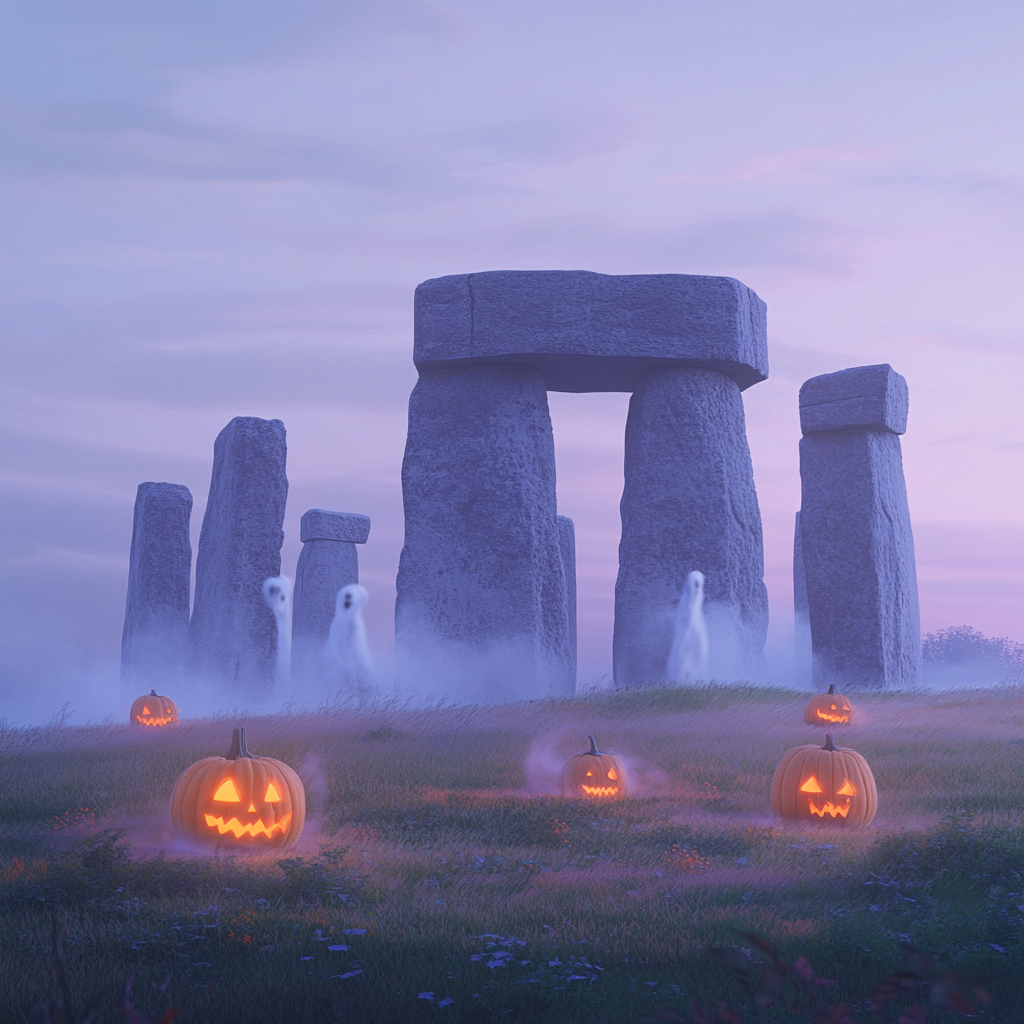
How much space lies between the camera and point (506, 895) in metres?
5.13

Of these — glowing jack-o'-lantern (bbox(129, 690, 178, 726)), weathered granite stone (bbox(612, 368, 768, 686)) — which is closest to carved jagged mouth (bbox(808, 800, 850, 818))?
glowing jack-o'-lantern (bbox(129, 690, 178, 726))

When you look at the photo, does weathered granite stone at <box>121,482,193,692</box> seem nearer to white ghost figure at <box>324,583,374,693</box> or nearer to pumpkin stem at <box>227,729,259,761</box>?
white ghost figure at <box>324,583,374,693</box>

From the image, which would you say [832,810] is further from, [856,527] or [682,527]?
[856,527]

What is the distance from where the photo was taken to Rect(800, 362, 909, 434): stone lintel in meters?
16.4

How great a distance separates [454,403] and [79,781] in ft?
25.5

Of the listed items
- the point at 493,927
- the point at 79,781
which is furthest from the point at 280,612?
the point at 493,927

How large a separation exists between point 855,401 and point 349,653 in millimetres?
9252

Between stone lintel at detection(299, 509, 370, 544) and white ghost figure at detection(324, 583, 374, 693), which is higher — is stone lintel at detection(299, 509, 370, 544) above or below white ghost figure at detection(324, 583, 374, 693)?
above

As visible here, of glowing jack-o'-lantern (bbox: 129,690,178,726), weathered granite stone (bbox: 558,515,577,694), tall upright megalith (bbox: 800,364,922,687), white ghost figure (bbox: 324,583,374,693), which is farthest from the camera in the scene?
weathered granite stone (bbox: 558,515,577,694)

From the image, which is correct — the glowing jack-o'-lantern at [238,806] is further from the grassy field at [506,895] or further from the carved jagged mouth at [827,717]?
the carved jagged mouth at [827,717]

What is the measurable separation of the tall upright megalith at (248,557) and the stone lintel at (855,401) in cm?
766

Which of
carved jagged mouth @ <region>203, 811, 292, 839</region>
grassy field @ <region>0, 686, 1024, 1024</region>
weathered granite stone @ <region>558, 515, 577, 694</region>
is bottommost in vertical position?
grassy field @ <region>0, 686, 1024, 1024</region>

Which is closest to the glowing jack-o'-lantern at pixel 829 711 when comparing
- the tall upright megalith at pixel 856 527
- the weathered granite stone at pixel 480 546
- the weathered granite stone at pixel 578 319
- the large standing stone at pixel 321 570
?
the weathered granite stone at pixel 480 546

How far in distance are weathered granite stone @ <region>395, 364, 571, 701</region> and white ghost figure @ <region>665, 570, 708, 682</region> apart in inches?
57.5
